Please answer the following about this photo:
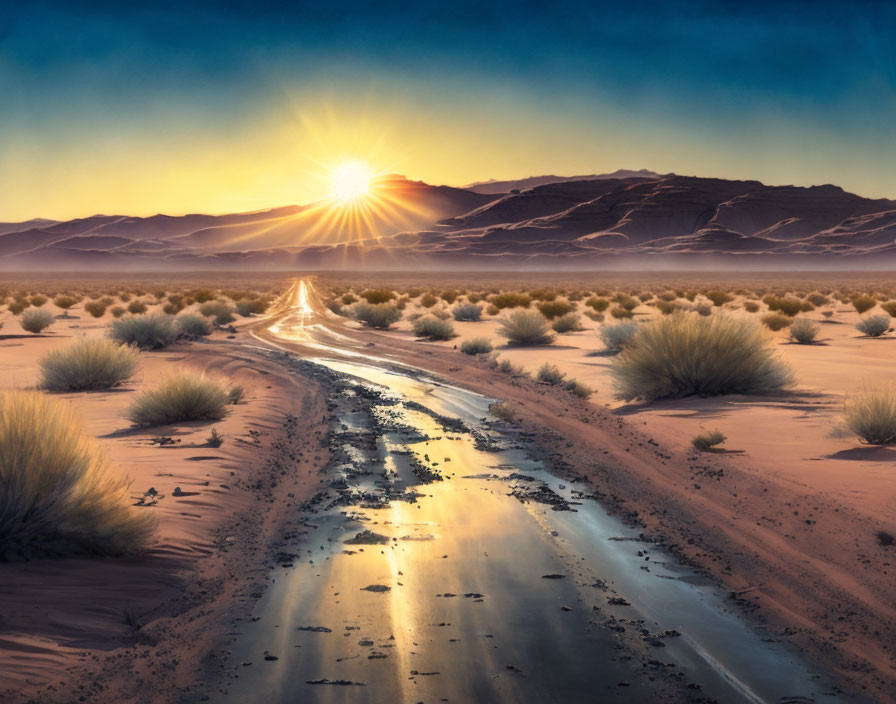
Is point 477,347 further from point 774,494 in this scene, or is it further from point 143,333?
point 774,494

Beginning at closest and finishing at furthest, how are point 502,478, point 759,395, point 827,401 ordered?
point 502,478
point 827,401
point 759,395

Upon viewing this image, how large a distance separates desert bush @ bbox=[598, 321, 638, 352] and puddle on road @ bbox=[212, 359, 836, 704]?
15.1 metres

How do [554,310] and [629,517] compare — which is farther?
[554,310]

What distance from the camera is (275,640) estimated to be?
5270 millimetres

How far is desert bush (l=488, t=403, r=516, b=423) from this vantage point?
44.5ft

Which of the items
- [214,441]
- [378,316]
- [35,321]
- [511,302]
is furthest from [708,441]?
[511,302]

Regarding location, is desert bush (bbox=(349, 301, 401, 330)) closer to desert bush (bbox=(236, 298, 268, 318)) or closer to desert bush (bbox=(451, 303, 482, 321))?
desert bush (bbox=(451, 303, 482, 321))

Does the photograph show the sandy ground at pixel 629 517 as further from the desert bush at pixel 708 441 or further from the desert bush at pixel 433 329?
the desert bush at pixel 433 329

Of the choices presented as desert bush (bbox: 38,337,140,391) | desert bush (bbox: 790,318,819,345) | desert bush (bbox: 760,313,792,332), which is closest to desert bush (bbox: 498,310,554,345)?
desert bush (bbox: 790,318,819,345)

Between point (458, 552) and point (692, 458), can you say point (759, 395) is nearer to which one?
point (692, 458)

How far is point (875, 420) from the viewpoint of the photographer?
35.7 feet

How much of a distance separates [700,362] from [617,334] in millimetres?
8337

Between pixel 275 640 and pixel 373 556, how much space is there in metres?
1.72

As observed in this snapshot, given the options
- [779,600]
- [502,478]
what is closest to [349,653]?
[779,600]
